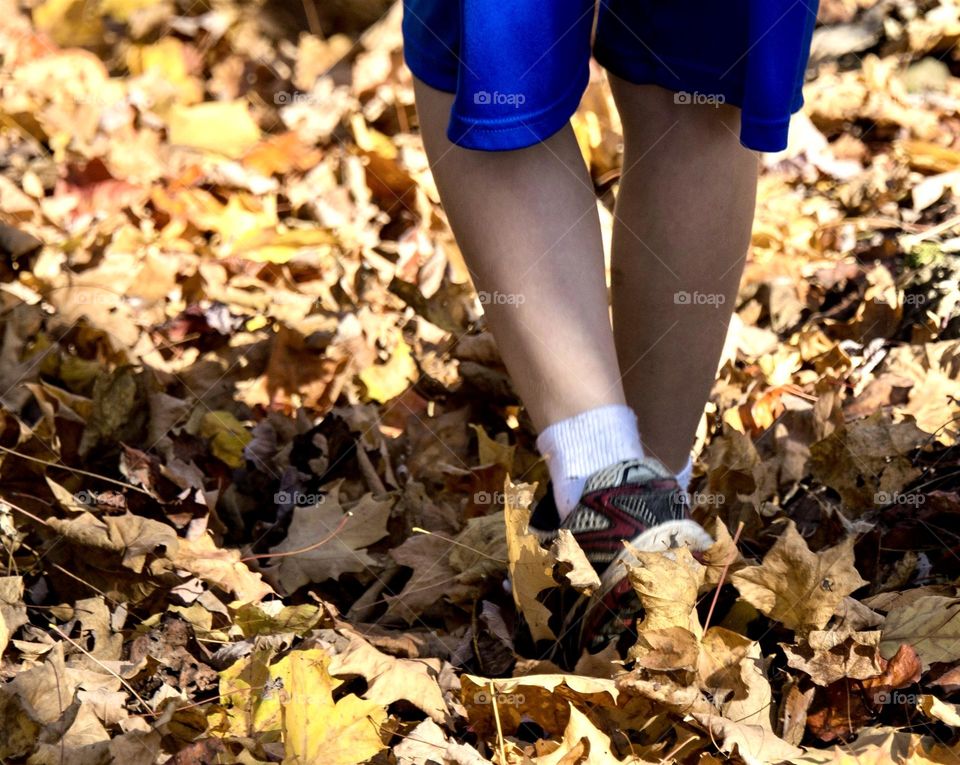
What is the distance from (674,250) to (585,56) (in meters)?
0.31

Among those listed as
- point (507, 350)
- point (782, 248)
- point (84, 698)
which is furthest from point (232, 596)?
point (782, 248)

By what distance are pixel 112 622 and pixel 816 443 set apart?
1020mm

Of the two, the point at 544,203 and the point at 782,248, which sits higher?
the point at 544,203

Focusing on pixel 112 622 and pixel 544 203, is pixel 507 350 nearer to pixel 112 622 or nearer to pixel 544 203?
pixel 544 203

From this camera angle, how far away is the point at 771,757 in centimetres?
110

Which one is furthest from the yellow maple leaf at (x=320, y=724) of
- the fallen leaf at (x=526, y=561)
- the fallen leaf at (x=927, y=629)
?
the fallen leaf at (x=927, y=629)

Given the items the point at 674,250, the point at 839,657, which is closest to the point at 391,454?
the point at 674,250

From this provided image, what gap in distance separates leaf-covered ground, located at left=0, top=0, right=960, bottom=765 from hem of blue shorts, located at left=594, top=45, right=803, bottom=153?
476mm

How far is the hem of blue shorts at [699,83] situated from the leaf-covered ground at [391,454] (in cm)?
48

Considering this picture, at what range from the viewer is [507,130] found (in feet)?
4.20

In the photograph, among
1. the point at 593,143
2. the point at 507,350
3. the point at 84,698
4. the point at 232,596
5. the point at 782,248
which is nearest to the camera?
the point at 84,698

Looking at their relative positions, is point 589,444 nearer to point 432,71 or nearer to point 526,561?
point 526,561

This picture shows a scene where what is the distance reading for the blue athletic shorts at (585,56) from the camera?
126cm

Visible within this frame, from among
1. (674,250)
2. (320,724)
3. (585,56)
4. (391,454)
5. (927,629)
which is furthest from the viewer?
(391,454)
